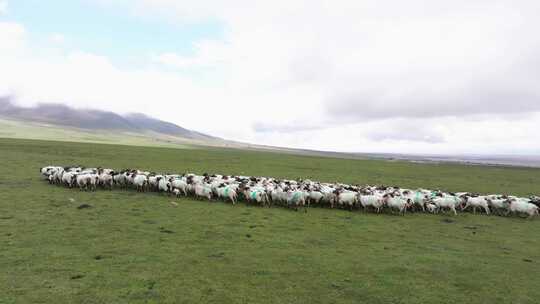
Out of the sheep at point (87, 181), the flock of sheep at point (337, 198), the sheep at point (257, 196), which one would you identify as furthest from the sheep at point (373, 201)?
the sheep at point (87, 181)

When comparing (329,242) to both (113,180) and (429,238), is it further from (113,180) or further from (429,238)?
(113,180)

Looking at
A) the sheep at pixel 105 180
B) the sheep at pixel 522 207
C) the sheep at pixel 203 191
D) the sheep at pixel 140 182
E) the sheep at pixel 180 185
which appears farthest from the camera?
the sheep at pixel 105 180

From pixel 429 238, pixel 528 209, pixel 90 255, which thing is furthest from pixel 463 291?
pixel 528 209

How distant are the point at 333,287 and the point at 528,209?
1294cm

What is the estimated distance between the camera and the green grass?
736cm

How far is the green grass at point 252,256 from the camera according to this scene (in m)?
7.36

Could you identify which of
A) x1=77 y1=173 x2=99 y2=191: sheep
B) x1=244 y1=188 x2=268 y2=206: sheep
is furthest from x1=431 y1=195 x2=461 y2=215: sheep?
x1=77 y1=173 x2=99 y2=191: sheep

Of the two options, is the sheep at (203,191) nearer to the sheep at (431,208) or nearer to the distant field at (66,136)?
the sheep at (431,208)

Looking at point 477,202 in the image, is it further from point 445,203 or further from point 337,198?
point 337,198

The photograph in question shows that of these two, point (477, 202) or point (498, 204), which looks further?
point (477, 202)

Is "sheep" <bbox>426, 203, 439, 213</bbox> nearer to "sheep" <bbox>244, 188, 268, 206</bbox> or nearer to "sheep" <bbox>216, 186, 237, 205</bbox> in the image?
"sheep" <bbox>244, 188, 268, 206</bbox>

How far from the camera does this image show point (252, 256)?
9516 mm

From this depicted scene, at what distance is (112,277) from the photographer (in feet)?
25.3

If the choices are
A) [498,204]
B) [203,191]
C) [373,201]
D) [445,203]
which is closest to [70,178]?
[203,191]
